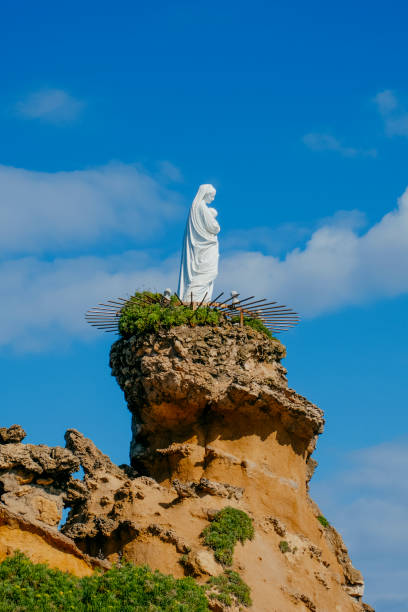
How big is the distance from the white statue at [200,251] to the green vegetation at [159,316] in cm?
103

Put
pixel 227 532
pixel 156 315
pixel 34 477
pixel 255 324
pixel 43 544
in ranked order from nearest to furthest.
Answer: pixel 43 544
pixel 227 532
pixel 34 477
pixel 156 315
pixel 255 324

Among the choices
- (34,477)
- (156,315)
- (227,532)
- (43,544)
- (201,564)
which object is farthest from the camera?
(156,315)

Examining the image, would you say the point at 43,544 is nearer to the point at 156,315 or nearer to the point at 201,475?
the point at 201,475

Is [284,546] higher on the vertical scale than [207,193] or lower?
lower

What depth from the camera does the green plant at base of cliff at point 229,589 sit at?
19391 millimetres

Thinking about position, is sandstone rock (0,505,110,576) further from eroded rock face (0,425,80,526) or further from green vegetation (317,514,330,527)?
green vegetation (317,514,330,527)

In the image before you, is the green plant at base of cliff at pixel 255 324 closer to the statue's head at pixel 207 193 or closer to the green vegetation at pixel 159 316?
the green vegetation at pixel 159 316

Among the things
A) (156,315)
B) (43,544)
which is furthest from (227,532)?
(156,315)

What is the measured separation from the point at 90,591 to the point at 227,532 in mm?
4966

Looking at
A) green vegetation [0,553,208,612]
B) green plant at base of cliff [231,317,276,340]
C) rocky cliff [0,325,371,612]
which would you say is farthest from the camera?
green plant at base of cliff [231,317,276,340]

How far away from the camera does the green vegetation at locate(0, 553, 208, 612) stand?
54.5 feet

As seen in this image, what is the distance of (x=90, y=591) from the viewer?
17359 mm

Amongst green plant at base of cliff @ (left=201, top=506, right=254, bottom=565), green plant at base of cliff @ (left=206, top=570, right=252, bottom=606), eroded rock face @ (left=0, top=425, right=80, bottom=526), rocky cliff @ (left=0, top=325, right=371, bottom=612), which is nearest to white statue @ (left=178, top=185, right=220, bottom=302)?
rocky cliff @ (left=0, top=325, right=371, bottom=612)

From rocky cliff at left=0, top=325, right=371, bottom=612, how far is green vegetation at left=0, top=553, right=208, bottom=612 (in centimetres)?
184
